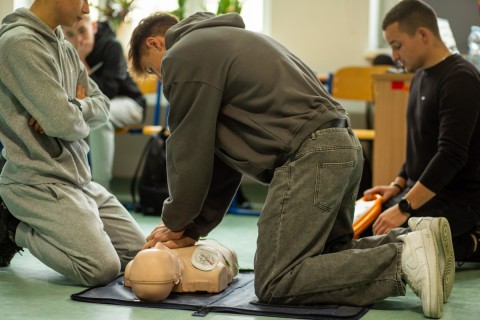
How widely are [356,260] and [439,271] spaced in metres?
0.24

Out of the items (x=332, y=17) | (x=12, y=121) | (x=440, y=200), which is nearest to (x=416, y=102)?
(x=440, y=200)

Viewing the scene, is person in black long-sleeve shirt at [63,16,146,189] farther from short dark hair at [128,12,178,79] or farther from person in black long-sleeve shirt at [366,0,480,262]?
short dark hair at [128,12,178,79]

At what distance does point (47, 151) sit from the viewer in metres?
2.94

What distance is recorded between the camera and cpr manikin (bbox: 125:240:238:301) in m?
2.54

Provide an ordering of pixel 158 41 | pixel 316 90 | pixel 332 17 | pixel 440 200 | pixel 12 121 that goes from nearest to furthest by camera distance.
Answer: pixel 316 90, pixel 158 41, pixel 12 121, pixel 440 200, pixel 332 17

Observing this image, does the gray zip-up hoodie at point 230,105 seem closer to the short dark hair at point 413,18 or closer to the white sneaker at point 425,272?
the white sneaker at point 425,272

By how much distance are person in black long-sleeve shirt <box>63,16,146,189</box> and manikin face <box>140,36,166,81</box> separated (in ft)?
7.68

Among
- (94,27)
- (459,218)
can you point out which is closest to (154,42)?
(459,218)

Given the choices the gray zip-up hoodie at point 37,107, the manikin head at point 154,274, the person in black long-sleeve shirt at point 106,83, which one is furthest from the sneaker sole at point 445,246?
the person in black long-sleeve shirt at point 106,83

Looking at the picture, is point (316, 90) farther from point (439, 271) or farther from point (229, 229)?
point (229, 229)

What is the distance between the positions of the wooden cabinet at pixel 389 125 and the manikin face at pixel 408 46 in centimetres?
99

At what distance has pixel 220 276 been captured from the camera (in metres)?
2.69

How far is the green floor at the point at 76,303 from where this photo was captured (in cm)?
243

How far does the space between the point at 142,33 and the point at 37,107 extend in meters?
0.46
